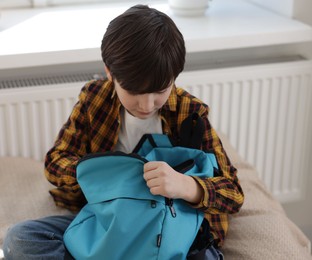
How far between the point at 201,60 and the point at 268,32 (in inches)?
10.0

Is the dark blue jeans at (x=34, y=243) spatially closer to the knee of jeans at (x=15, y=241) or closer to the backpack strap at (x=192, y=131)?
the knee of jeans at (x=15, y=241)

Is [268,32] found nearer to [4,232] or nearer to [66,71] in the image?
[66,71]

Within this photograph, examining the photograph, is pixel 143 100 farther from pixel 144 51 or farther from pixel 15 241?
Answer: pixel 15 241

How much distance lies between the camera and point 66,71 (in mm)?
1960

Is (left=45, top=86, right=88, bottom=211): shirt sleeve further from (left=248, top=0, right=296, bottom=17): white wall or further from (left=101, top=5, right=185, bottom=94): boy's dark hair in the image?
(left=248, top=0, right=296, bottom=17): white wall

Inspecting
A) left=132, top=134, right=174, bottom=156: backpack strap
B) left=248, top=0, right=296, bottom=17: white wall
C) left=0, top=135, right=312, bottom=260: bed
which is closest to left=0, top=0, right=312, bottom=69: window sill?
left=248, top=0, right=296, bottom=17: white wall

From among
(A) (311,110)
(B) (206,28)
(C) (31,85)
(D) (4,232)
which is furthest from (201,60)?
(D) (4,232)

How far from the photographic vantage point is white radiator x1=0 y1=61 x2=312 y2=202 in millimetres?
1829

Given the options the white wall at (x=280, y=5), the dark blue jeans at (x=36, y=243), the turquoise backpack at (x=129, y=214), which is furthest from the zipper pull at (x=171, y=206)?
the white wall at (x=280, y=5)

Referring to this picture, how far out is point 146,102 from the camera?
1271 mm

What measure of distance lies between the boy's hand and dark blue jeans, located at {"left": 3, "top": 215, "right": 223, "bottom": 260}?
0.50 ft

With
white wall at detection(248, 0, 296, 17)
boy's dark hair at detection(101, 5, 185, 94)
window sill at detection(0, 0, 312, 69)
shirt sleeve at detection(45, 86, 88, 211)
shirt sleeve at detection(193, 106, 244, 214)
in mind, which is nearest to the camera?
boy's dark hair at detection(101, 5, 185, 94)

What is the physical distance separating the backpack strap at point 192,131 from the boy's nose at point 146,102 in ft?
0.43

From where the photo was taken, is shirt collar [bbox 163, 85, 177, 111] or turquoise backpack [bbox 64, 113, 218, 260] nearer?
turquoise backpack [bbox 64, 113, 218, 260]
